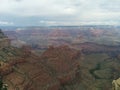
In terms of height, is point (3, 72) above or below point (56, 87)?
above

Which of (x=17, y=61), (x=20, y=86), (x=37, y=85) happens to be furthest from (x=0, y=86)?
(x=17, y=61)

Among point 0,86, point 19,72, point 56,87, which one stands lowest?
point 56,87

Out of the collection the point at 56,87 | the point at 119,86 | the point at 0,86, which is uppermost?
the point at 0,86

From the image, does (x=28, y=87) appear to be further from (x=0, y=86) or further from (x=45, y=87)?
(x=0, y=86)

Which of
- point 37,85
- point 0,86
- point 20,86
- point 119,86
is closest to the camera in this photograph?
point 0,86

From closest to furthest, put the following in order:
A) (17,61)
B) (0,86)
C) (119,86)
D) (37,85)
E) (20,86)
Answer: (0,86), (119,86), (20,86), (37,85), (17,61)

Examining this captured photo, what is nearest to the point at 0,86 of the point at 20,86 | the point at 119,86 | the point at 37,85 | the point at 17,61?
the point at 119,86

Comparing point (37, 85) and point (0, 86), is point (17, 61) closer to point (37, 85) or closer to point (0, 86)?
point (37, 85)

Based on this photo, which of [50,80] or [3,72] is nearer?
[3,72]

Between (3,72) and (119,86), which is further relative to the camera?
(3,72)
